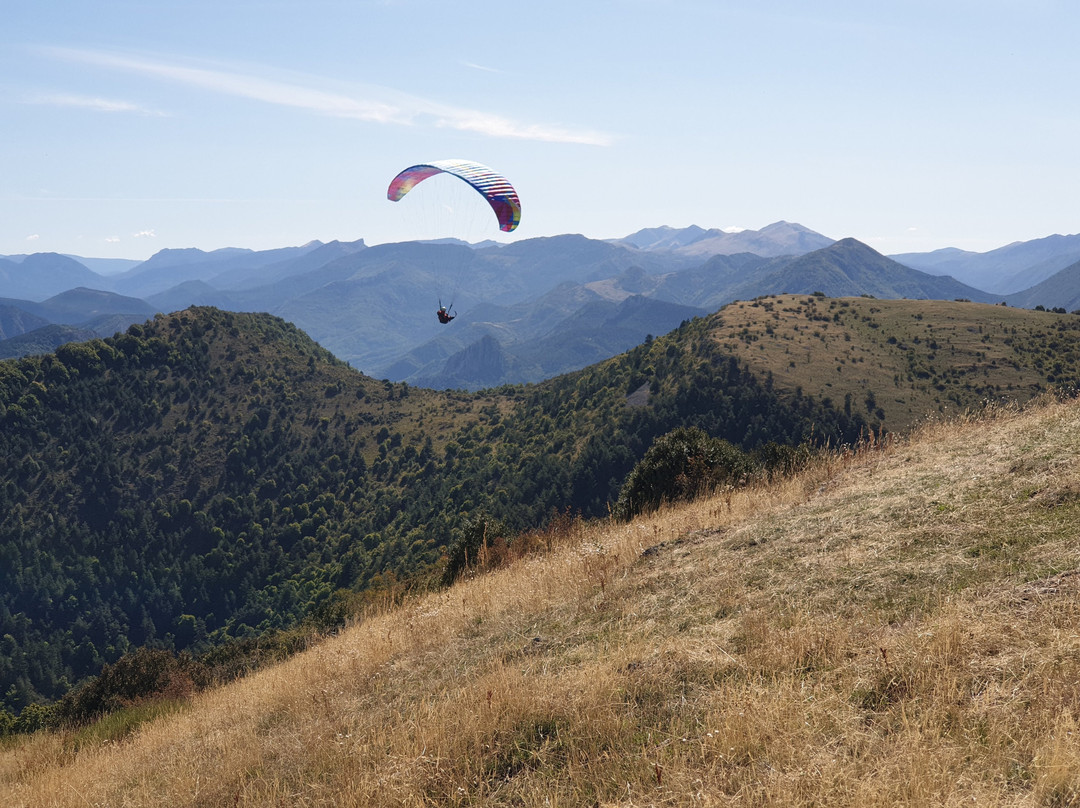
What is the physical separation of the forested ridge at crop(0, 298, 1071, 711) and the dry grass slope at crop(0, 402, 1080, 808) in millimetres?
63477

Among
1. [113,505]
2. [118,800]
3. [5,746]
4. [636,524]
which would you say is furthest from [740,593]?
[113,505]

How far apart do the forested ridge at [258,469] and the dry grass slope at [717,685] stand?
63.5 meters

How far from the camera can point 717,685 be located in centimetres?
511

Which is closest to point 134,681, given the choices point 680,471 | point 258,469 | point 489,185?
point 680,471

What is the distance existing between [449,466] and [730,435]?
141ft

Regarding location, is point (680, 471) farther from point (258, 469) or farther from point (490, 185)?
point (258, 469)

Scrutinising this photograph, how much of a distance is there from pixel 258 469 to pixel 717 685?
116m

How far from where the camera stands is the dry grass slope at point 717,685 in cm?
390

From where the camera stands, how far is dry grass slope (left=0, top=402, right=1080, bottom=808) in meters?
3.90

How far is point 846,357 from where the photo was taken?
85500 mm

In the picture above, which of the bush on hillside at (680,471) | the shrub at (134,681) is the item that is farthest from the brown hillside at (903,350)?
the shrub at (134,681)

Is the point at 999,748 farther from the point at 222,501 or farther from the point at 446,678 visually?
the point at 222,501

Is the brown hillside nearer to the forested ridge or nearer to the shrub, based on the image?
the forested ridge

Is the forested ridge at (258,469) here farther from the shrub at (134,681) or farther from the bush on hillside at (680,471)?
the shrub at (134,681)
